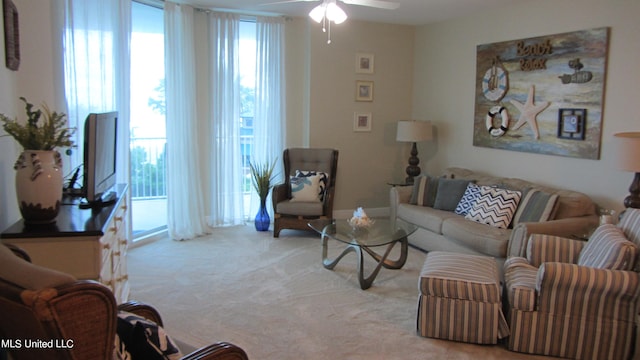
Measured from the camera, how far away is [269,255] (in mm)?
4820

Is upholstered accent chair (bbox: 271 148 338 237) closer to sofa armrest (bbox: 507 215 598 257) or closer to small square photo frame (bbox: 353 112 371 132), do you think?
small square photo frame (bbox: 353 112 371 132)

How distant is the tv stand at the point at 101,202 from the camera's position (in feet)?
9.35

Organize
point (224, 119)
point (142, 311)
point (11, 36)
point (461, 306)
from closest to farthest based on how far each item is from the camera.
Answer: point (142, 311) → point (11, 36) → point (461, 306) → point (224, 119)

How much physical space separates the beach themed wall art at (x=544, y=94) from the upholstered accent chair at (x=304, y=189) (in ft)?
5.73

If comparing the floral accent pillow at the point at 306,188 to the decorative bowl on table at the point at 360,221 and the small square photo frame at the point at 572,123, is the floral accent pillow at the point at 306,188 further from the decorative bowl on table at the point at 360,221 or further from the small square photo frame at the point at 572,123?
the small square photo frame at the point at 572,123

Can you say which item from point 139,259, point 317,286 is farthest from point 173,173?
point 317,286

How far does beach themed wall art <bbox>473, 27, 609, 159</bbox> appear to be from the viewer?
4.12 meters

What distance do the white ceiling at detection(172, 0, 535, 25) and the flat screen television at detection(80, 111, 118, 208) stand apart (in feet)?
8.31

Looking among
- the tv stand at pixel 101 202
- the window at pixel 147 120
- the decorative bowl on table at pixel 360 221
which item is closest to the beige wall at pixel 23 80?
the tv stand at pixel 101 202

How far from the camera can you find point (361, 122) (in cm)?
633

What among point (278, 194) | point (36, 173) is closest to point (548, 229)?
point (278, 194)

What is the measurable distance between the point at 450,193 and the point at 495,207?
0.66 metres

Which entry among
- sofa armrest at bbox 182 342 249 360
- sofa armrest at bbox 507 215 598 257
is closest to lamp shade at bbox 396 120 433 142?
sofa armrest at bbox 507 215 598 257

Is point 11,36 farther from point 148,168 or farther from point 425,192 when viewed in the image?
point 425,192
